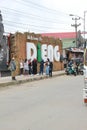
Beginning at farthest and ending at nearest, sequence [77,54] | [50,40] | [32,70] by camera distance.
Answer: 1. [77,54]
2. [50,40]
3. [32,70]

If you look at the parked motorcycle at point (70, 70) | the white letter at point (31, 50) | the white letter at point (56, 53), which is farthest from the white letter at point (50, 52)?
the parked motorcycle at point (70, 70)

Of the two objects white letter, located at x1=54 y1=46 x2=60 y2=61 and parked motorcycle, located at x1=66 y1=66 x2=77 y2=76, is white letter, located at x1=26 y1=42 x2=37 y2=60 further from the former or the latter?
white letter, located at x1=54 y1=46 x2=60 y2=61

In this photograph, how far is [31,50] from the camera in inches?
1736

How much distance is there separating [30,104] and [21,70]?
23.6 m

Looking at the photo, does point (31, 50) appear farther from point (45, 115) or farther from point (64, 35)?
point (64, 35)

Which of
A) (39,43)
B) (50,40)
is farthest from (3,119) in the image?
(50,40)

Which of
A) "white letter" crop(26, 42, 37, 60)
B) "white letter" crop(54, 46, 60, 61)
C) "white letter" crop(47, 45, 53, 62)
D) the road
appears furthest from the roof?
the road

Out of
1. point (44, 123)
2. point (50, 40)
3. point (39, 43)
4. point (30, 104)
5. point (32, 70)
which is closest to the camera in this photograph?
point (44, 123)

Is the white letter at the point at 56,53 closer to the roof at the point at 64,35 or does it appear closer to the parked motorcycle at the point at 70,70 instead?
the parked motorcycle at the point at 70,70

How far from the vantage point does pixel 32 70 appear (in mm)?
39031

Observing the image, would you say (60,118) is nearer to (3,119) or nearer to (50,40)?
(3,119)

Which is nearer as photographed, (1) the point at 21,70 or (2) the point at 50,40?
(1) the point at 21,70

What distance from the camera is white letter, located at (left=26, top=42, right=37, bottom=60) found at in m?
43.2

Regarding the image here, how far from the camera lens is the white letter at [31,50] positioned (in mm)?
43188
